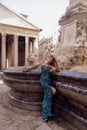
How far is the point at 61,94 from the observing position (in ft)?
9.47

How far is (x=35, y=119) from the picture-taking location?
10.0 feet

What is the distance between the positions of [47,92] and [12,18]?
23.9 meters

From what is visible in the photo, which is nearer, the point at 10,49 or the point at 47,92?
the point at 47,92

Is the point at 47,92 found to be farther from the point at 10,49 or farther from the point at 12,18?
the point at 10,49

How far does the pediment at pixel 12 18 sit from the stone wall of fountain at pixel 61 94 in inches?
882

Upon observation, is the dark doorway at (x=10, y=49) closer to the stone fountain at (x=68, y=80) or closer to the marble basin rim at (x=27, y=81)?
the stone fountain at (x=68, y=80)

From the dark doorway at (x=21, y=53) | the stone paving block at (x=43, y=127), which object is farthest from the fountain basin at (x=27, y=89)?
the dark doorway at (x=21, y=53)

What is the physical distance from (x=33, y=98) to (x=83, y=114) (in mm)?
1297

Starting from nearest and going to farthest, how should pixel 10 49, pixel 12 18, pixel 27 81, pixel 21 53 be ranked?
pixel 27 81 → pixel 12 18 → pixel 10 49 → pixel 21 53

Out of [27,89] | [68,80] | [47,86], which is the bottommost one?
[27,89]

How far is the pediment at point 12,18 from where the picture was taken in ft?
82.0

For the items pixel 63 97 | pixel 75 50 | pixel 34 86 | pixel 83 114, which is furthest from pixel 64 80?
pixel 75 50

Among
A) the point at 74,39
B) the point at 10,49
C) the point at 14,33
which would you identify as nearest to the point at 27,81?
the point at 74,39

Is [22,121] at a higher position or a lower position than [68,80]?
lower
